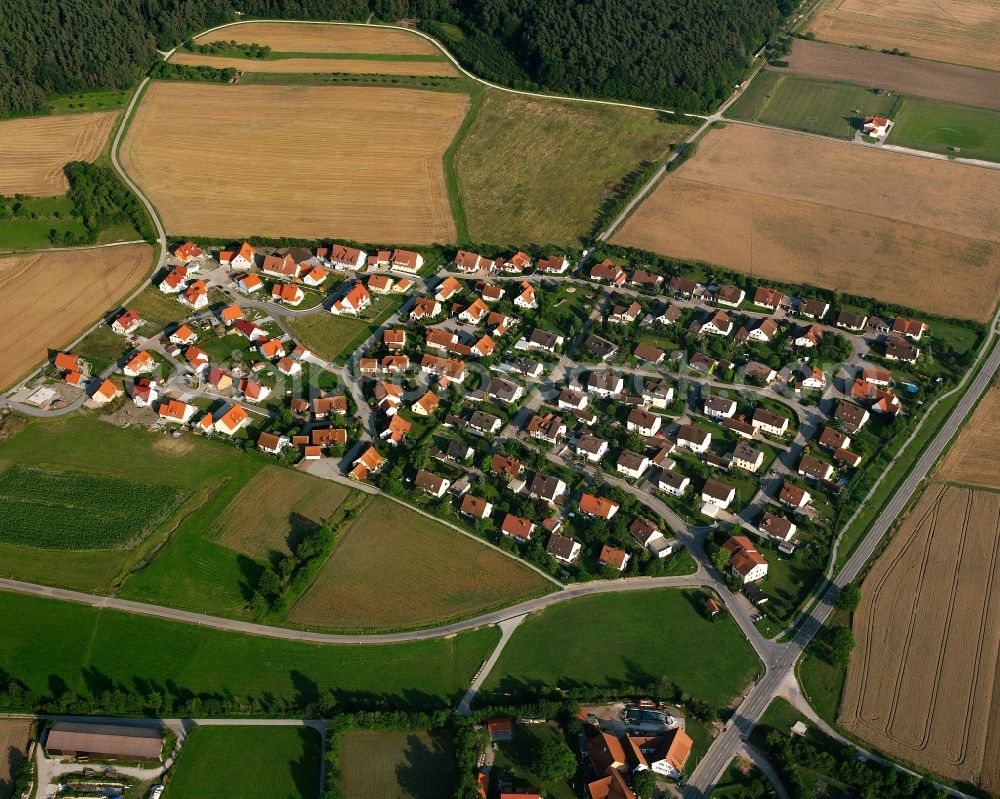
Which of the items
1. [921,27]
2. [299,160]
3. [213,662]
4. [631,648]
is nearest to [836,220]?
[631,648]

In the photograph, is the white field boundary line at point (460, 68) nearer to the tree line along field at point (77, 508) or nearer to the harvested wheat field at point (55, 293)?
the harvested wheat field at point (55, 293)

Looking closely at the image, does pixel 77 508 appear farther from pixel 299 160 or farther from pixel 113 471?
pixel 299 160

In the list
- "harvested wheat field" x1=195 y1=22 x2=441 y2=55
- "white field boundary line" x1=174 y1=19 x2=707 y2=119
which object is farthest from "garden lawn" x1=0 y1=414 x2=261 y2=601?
"harvested wheat field" x1=195 y1=22 x2=441 y2=55

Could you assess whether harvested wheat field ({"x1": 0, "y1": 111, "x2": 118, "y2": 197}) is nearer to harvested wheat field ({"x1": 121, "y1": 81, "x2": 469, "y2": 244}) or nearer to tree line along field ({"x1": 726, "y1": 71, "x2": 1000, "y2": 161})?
harvested wheat field ({"x1": 121, "y1": 81, "x2": 469, "y2": 244})

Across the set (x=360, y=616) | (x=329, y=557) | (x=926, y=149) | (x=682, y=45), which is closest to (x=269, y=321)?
(x=329, y=557)

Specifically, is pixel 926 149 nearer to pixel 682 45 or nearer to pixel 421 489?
pixel 682 45
